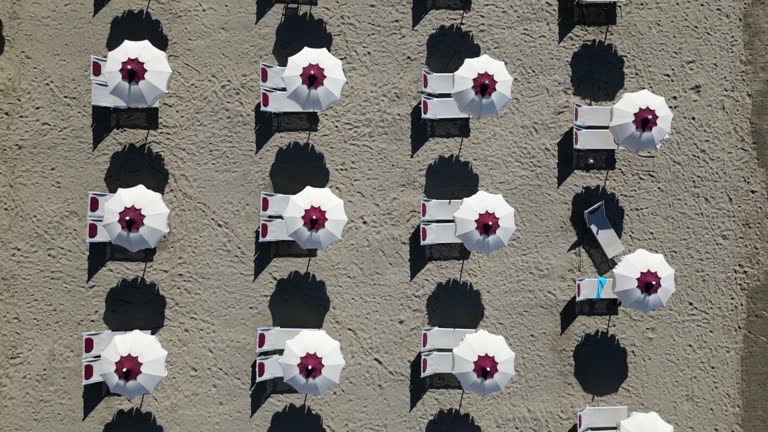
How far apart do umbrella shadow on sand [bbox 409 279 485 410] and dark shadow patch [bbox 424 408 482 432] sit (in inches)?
13.6

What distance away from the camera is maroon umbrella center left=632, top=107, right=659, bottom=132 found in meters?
7.75

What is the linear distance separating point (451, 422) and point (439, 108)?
4301 mm

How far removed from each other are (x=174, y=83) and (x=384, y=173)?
307cm

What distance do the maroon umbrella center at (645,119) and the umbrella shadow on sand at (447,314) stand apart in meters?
3.05

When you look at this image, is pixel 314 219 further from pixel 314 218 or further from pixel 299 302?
pixel 299 302

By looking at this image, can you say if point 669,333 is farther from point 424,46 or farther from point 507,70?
point 424,46

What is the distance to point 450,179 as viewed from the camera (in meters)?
8.33

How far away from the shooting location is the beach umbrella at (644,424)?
793cm

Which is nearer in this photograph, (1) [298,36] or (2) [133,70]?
(2) [133,70]

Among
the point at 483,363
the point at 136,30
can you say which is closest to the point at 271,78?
the point at 136,30

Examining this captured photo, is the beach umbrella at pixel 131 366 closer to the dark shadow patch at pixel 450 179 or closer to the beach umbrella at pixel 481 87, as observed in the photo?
the dark shadow patch at pixel 450 179

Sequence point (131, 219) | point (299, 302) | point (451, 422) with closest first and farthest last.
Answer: point (131, 219)
point (299, 302)
point (451, 422)

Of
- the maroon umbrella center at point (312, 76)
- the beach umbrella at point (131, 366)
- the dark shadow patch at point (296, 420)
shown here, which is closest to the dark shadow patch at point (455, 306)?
the dark shadow patch at point (296, 420)

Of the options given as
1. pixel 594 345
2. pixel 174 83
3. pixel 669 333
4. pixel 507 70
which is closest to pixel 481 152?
pixel 507 70
